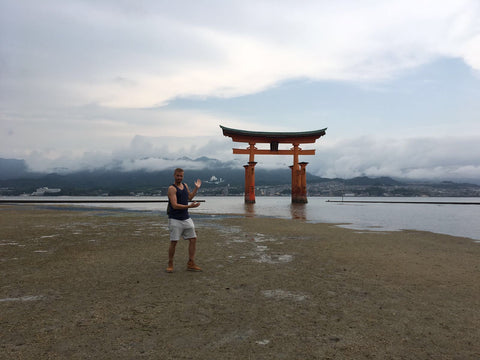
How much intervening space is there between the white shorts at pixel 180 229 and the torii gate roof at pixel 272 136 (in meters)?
36.7

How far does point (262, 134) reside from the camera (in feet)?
141

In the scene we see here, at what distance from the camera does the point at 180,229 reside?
5.46 metres

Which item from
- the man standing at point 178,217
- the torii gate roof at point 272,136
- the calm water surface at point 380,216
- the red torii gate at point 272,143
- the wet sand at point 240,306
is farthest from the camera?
the red torii gate at point 272,143

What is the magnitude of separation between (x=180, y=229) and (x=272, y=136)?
39186 millimetres

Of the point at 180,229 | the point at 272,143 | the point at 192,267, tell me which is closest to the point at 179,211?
the point at 180,229

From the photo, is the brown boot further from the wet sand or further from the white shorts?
the white shorts

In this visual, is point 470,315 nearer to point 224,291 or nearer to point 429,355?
point 429,355

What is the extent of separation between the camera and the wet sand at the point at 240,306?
8.67 feet

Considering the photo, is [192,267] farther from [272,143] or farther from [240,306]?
[272,143]

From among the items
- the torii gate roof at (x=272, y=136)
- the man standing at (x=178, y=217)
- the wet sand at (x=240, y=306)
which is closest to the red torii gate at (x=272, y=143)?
the torii gate roof at (x=272, y=136)

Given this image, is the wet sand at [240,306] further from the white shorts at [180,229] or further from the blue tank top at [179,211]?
the blue tank top at [179,211]

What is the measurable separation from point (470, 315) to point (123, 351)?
379 cm

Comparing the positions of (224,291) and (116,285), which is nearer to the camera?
(224,291)

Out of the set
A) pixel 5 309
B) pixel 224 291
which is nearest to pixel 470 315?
pixel 224 291
